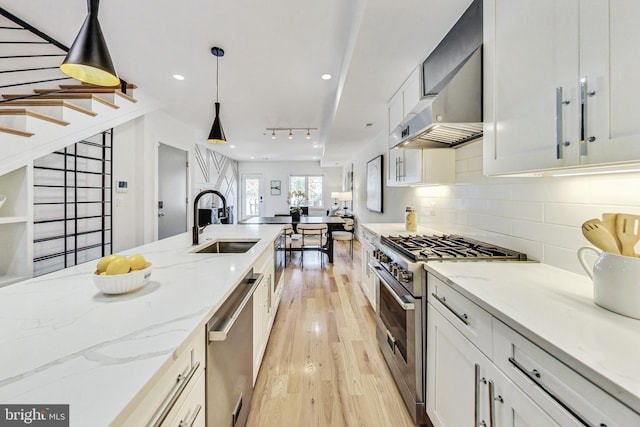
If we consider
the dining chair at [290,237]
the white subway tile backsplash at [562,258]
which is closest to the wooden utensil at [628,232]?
the white subway tile backsplash at [562,258]

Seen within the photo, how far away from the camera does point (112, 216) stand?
351 cm

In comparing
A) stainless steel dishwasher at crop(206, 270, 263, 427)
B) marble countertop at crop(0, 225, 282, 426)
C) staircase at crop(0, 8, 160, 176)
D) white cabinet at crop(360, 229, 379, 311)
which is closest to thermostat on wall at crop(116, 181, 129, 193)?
staircase at crop(0, 8, 160, 176)

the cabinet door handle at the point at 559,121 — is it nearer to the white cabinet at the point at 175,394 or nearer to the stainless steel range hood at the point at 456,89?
the stainless steel range hood at the point at 456,89

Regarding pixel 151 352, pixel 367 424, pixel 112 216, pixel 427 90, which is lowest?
pixel 367 424

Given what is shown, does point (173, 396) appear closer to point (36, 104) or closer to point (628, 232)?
point (628, 232)

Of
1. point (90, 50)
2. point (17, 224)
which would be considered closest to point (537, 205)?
point (90, 50)

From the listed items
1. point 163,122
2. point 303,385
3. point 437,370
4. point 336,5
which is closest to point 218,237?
point 303,385

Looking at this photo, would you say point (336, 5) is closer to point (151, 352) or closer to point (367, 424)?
point (151, 352)

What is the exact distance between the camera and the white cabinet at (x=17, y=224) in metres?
2.00

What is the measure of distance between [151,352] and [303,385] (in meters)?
1.50

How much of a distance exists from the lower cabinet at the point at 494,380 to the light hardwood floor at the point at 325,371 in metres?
0.44

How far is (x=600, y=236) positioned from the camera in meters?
0.90

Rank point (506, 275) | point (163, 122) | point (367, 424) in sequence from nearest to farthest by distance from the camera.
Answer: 1. point (506, 275)
2. point (367, 424)
3. point (163, 122)

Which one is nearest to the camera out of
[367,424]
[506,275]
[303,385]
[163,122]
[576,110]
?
[576,110]
